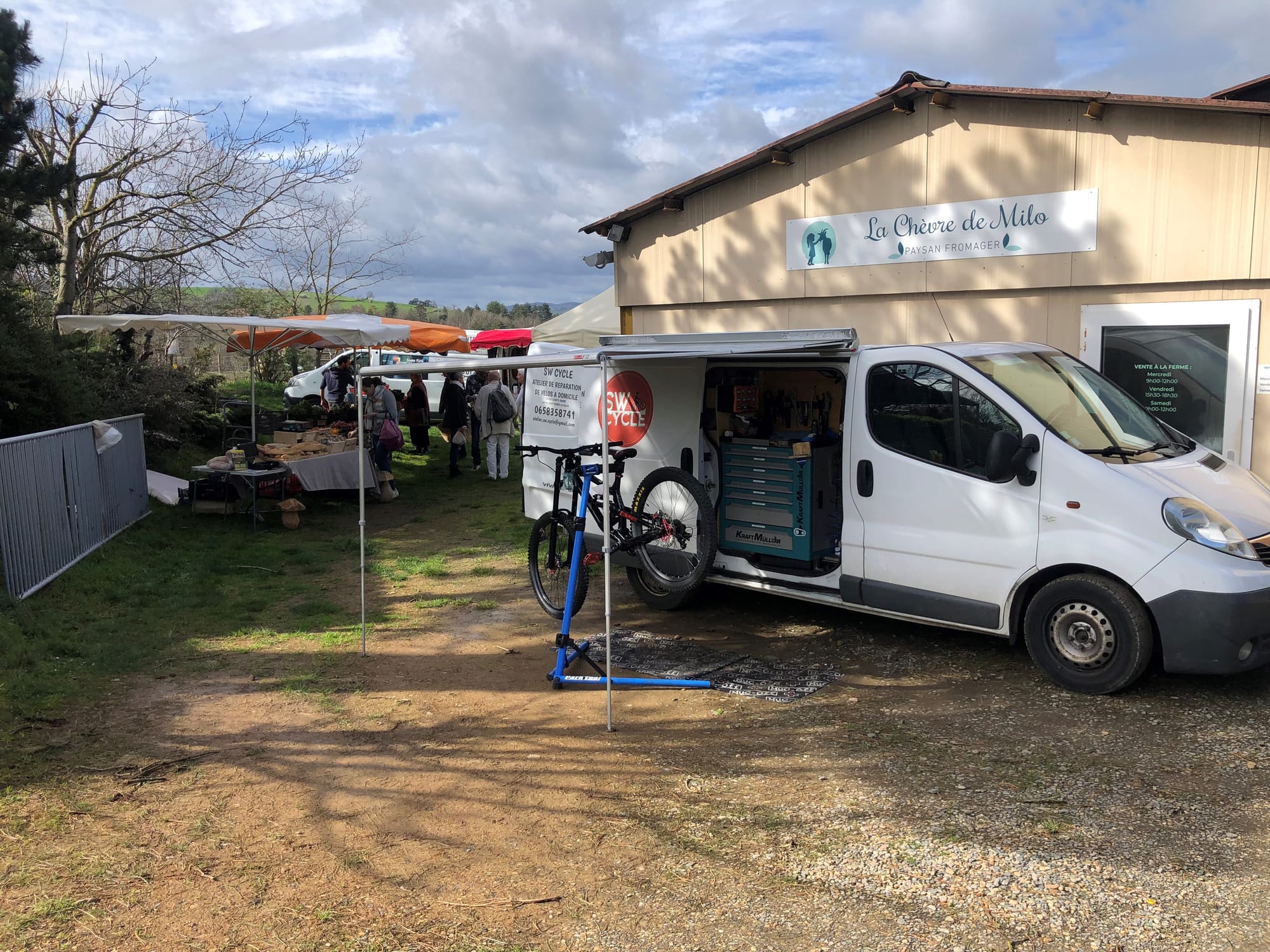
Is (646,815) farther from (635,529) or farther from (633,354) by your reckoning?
(635,529)

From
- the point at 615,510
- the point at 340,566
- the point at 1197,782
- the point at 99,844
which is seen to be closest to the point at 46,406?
the point at 340,566

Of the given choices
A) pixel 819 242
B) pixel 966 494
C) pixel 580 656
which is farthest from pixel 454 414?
pixel 966 494

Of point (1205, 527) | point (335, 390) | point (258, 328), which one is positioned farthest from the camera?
point (335, 390)

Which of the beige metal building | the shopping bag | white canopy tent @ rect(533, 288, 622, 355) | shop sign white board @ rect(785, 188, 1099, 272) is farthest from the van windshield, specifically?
the shopping bag

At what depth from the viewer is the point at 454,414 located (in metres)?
16.3

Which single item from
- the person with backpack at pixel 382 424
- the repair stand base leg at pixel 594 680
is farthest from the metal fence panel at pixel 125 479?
the repair stand base leg at pixel 594 680

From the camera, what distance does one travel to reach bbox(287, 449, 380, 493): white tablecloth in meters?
12.8

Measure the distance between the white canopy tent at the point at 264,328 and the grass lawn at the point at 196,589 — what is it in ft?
7.73

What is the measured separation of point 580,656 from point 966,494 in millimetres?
2610

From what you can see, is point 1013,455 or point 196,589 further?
point 196,589

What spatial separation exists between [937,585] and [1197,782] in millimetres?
1884

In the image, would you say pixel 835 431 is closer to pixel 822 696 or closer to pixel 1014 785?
pixel 822 696

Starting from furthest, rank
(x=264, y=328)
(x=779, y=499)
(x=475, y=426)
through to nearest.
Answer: (x=475, y=426)
(x=264, y=328)
(x=779, y=499)

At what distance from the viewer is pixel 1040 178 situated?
8836 millimetres
